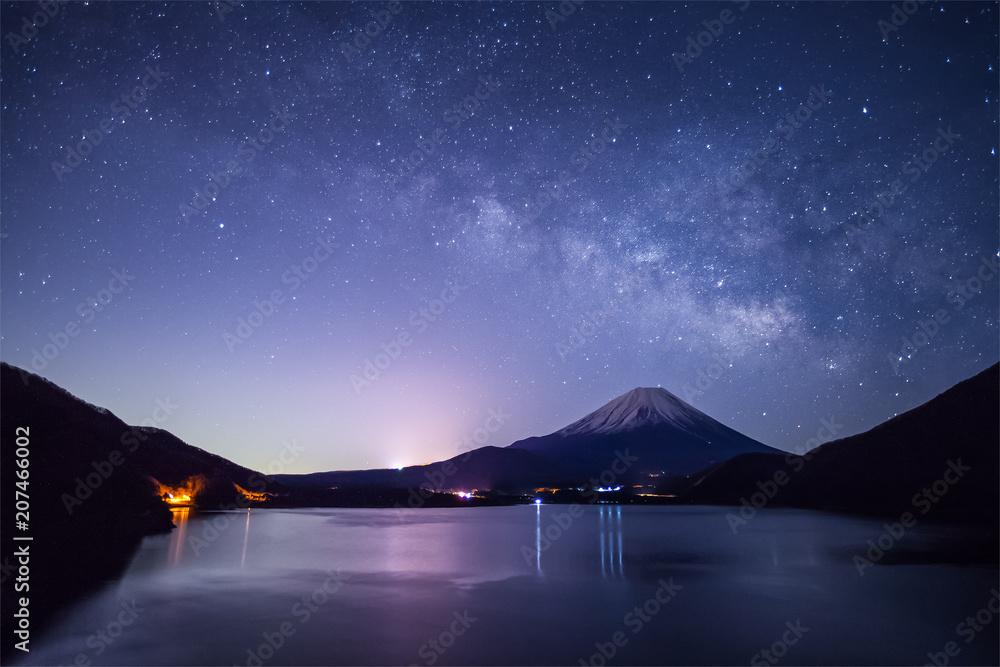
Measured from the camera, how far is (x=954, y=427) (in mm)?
89750

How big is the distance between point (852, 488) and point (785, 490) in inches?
628

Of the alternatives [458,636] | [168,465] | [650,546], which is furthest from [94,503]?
[168,465]

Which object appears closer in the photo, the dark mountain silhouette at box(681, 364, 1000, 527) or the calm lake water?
the calm lake water

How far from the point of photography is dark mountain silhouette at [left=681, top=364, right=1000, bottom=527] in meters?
76.9

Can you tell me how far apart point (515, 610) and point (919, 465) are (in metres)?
106

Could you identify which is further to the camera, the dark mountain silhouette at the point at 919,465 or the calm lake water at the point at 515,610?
the dark mountain silhouette at the point at 919,465

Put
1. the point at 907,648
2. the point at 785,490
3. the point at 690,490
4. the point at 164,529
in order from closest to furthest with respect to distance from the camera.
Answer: the point at 907,648 < the point at 164,529 < the point at 785,490 < the point at 690,490

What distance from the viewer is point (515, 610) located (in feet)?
48.8

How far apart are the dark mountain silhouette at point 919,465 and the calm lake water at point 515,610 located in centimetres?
6090

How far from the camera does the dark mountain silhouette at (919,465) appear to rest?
252 feet

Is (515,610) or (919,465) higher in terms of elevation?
(919,465)

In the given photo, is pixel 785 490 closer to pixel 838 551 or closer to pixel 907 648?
pixel 838 551

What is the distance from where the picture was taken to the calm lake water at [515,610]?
10.8 meters

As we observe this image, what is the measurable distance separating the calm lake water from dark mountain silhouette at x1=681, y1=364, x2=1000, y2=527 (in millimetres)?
60898
